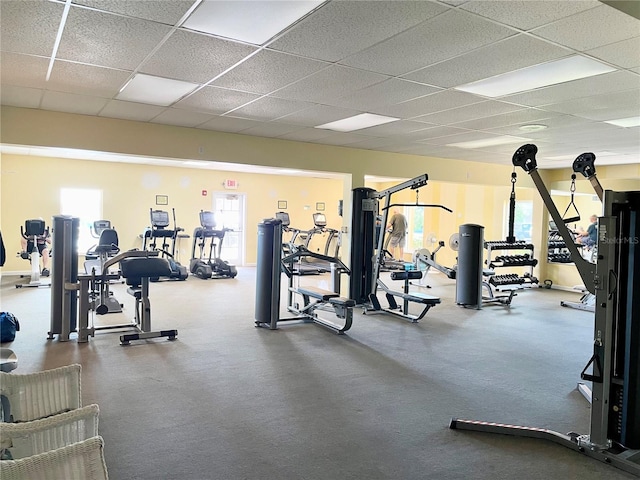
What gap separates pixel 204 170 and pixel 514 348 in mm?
8436

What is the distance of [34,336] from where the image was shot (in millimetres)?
4941

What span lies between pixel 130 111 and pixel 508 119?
167 inches

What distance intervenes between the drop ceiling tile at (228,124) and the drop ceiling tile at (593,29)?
3.60 m

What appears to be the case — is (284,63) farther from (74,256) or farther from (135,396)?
(74,256)

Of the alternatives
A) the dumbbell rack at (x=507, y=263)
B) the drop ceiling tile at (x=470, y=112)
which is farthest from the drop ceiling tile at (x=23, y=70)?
the dumbbell rack at (x=507, y=263)

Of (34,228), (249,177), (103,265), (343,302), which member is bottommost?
(343,302)

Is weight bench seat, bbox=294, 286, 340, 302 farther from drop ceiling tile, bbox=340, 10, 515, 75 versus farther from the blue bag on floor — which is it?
the blue bag on floor

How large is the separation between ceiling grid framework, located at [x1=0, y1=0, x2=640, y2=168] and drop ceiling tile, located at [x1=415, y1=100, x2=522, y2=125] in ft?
0.06

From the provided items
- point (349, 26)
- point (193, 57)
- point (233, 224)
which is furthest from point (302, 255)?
point (233, 224)

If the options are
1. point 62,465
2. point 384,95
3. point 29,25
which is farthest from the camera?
point 384,95

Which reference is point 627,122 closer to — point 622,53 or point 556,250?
point 622,53

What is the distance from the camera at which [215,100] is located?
4.71m

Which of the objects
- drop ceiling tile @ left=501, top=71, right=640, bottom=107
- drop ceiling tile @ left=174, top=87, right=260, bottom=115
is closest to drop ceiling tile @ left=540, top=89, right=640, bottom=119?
drop ceiling tile @ left=501, top=71, right=640, bottom=107

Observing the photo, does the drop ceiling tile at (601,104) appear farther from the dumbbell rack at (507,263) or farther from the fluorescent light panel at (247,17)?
the dumbbell rack at (507,263)
